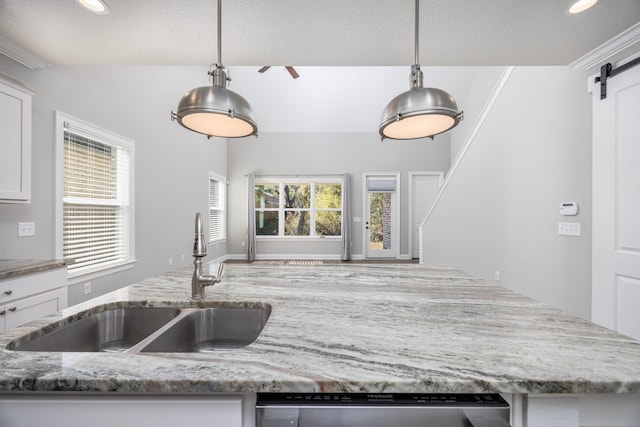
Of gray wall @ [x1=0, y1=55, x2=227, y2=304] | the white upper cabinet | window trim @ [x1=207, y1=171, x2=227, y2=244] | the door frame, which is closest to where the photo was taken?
the white upper cabinet

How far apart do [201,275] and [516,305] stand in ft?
3.90

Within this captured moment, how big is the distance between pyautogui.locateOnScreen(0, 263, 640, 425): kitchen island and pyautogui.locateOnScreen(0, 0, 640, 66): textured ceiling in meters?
1.66

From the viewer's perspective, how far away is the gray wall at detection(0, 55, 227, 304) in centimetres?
222

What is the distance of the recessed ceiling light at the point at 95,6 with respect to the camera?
1.54 meters

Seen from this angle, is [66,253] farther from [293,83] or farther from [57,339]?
[293,83]

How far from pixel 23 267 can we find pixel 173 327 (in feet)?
4.77

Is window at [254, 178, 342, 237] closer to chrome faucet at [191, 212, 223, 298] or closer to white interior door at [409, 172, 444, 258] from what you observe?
white interior door at [409, 172, 444, 258]

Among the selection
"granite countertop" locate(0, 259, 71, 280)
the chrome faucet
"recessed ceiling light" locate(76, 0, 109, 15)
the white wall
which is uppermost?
the white wall

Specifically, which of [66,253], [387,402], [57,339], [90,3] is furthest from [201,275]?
[66,253]

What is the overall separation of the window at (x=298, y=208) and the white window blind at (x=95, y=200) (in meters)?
3.65

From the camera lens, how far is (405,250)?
671cm

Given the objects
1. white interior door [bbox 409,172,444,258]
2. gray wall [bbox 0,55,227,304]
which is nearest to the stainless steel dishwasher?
gray wall [bbox 0,55,227,304]

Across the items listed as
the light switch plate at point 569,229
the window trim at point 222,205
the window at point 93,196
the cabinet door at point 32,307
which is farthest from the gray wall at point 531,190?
the window trim at point 222,205

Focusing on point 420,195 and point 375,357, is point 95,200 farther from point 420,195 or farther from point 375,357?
point 420,195
